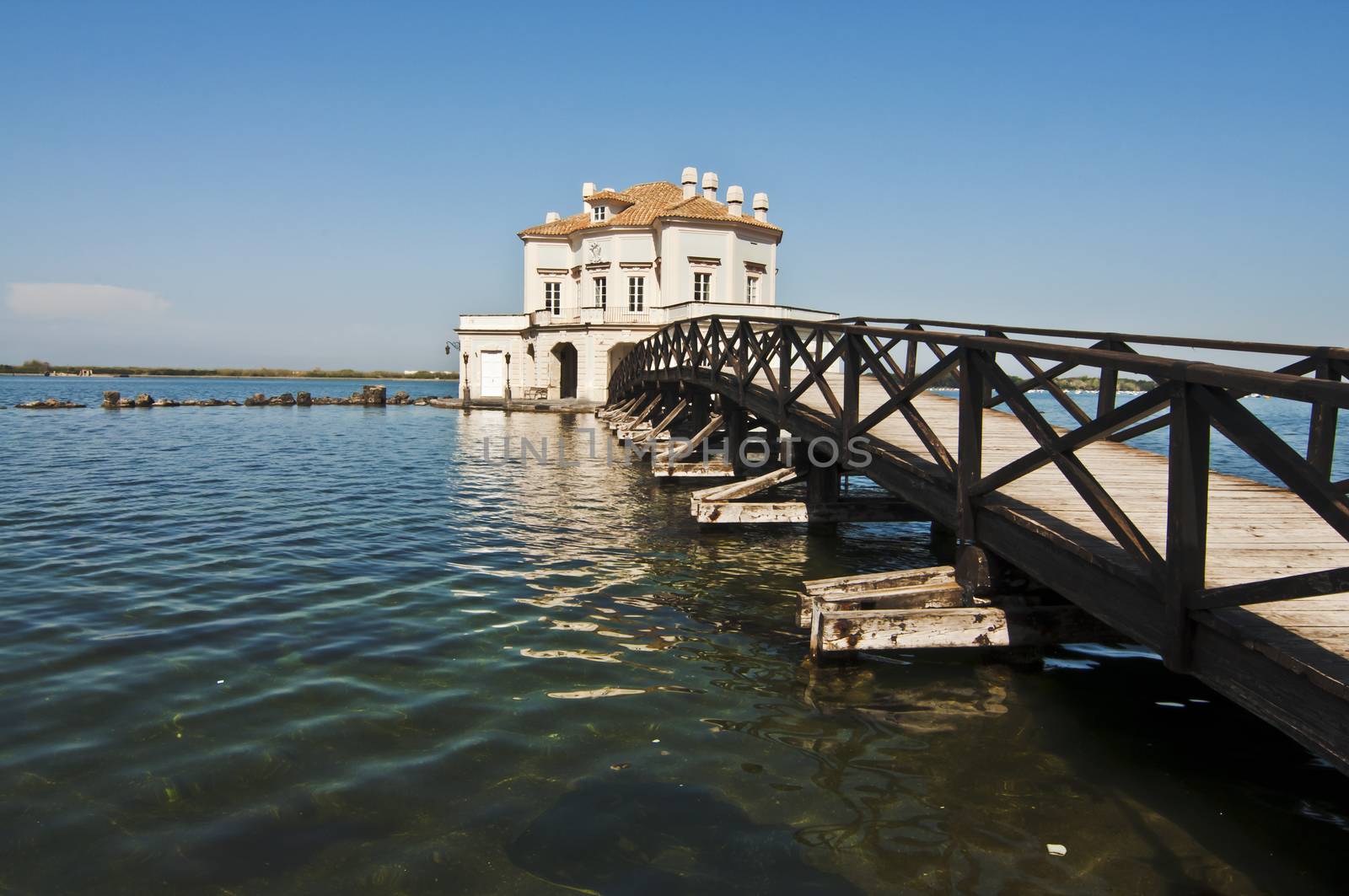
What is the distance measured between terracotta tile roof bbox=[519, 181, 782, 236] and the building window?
2.78m

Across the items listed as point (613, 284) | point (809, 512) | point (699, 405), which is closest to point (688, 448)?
point (699, 405)

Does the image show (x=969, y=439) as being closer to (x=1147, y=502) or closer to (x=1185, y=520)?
(x=1147, y=502)

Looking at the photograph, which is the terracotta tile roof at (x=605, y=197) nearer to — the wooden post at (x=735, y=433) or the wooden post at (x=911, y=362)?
the wooden post at (x=735, y=433)

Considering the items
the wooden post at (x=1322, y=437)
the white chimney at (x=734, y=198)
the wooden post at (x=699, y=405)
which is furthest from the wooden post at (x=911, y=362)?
the white chimney at (x=734, y=198)

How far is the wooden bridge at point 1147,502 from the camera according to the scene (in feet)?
10.8

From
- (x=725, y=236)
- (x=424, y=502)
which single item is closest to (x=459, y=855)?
(x=424, y=502)

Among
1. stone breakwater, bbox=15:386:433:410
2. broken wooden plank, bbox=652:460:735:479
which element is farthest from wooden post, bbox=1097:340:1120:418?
stone breakwater, bbox=15:386:433:410

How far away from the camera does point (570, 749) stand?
462 centimetres

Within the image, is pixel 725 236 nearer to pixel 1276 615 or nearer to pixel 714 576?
pixel 714 576

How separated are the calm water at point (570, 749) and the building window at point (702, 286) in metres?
33.7

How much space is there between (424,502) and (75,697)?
8.57 meters

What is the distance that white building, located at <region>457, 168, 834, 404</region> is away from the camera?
4125 cm

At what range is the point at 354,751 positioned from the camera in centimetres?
456

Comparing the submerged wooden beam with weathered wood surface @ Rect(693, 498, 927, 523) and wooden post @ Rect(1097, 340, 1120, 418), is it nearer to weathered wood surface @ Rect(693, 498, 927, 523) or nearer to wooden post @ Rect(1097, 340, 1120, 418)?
wooden post @ Rect(1097, 340, 1120, 418)
